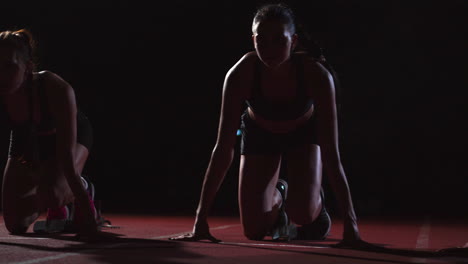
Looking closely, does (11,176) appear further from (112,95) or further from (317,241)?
(112,95)

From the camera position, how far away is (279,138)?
3.52 metres

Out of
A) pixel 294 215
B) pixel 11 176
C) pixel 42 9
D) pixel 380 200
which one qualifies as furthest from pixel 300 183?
pixel 42 9

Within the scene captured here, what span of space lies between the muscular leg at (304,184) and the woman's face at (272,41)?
2.35ft

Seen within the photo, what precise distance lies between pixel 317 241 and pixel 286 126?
0.65m

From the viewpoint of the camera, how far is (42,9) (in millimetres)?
8367

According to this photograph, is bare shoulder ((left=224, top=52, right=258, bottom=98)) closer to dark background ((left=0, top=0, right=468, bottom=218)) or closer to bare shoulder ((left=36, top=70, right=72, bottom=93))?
bare shoulder ((left=36, top=70, right=72, bottom=93))

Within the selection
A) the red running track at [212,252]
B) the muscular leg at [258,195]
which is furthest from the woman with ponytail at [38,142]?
the muscular leg at [258,195]

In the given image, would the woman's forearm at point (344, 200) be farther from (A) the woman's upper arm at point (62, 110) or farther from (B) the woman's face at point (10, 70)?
(B) the woman's face at point (10, 70)

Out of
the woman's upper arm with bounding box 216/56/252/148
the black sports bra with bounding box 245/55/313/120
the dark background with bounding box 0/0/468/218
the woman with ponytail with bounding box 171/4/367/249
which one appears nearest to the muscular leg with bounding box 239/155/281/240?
the woman with ponytail with bounding box 171/4/367/249

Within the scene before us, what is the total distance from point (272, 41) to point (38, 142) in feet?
5.20

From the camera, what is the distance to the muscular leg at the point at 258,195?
3420mm

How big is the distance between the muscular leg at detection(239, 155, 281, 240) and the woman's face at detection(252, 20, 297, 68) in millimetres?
741

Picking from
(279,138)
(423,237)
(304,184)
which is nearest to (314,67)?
(279,138)

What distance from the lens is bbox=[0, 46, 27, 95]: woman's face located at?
3.13 meters
